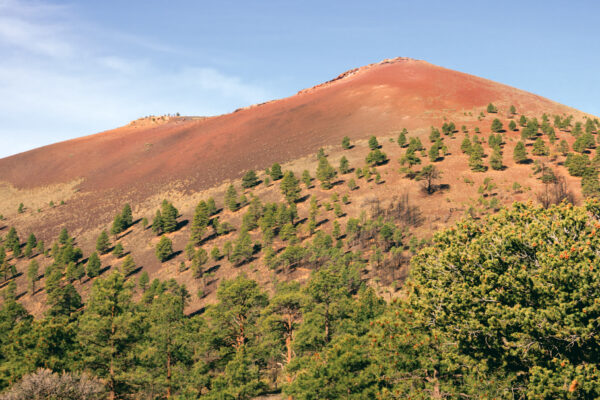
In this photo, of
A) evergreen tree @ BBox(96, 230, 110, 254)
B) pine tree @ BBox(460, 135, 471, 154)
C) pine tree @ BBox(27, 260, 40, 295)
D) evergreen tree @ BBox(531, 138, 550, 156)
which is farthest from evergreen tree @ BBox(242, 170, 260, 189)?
evergreen tree @ BBox(531, 138, 550, 156)

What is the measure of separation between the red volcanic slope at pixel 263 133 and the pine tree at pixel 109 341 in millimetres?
77343

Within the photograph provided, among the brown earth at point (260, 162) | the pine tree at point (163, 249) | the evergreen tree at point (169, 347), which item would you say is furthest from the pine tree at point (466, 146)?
the evergreen tree at point (169, 347)

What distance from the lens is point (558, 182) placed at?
215 feet

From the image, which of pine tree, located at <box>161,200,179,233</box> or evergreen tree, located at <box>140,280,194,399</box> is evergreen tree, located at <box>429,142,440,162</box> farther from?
evergreen tree, located at <box>140,280,194,399</box>

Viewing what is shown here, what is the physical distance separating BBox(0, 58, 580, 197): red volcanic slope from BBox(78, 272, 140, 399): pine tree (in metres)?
77.3

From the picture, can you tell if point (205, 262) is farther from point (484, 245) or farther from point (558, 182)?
point (558, 182)

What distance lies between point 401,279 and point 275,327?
24636 mm

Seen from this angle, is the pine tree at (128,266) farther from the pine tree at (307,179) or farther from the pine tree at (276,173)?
the pine tree at (307,179)

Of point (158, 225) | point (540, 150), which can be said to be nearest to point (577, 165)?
point (540, 150)

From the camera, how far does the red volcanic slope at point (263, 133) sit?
10894cm

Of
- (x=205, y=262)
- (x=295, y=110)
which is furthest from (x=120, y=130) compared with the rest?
(x=205, y=262)

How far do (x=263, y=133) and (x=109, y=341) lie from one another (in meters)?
109

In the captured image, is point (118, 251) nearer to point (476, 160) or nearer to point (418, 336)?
point (418, 336)

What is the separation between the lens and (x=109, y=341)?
78.3 ft
